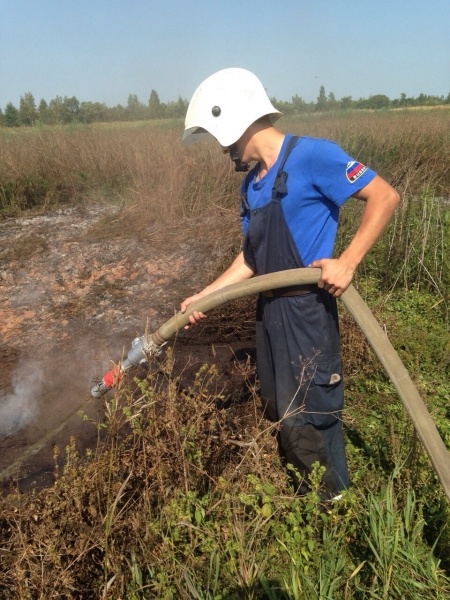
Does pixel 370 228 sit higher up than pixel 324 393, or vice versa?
pixel 370 228

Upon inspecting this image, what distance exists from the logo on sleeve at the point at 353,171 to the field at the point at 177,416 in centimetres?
100

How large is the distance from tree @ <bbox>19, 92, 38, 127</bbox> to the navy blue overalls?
42.3ft

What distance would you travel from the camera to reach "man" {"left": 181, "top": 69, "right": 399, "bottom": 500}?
6.23ft

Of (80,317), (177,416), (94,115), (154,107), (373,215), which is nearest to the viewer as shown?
(373,215)

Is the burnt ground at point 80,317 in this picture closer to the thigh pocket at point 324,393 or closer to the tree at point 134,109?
the thigh pocket at point 324,393

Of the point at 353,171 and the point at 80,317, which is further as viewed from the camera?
the point at 80,317

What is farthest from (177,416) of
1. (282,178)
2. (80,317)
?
(80,317)

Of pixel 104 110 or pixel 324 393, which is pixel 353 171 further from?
pixel 104 110

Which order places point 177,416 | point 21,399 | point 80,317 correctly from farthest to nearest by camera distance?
point 80,317, point 21,399, point 177,416

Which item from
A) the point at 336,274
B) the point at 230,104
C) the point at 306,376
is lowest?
the point at 306,376

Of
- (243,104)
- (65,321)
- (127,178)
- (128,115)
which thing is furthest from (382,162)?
(128,115)

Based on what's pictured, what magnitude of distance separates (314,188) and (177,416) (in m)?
1.11

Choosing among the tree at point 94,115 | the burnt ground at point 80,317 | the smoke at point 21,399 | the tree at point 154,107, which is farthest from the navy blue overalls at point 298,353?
the tree at point 154,107

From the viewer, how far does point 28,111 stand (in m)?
14.9
